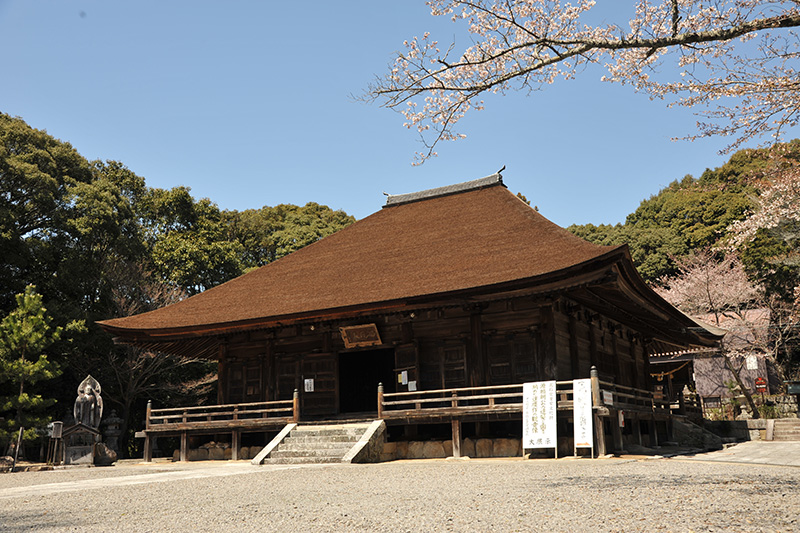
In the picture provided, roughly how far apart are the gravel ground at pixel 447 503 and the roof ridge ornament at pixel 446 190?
12976 millimetres

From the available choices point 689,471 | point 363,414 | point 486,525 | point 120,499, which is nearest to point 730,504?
point 486,525

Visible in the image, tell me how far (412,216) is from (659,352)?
10396mm

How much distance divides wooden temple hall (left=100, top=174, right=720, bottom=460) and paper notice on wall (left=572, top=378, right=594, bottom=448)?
0.17 meters

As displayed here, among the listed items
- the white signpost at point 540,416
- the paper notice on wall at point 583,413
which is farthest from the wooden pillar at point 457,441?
the paper notice on wall at point 583,413

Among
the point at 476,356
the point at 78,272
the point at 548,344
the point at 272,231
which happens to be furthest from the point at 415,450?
the point at 272,231

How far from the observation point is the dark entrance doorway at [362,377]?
19391 millimetres

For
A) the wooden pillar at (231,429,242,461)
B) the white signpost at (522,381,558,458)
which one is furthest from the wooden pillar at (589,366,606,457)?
the wooden pillar at (231,429,242,461)

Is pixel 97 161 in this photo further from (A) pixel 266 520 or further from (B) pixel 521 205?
(A) pixel 266 520

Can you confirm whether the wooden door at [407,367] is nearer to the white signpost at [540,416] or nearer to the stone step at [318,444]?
the stone step at [318,444]

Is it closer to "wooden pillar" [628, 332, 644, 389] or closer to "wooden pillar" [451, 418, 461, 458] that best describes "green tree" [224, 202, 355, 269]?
"wooden pillar" [628, 332, 644, 389]

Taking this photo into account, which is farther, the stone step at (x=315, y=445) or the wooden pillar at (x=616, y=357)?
the wooden pillar at (x=616, y=357)

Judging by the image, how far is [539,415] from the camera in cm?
1304

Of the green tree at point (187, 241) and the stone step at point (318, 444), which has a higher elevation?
the green tree at point (187, 241)

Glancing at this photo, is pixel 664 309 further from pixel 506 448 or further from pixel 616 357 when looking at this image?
pixel 506 448
